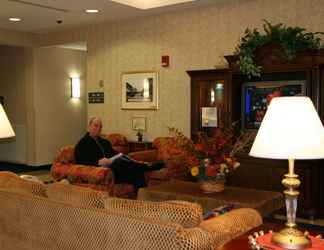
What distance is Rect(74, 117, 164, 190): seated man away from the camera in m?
5.11

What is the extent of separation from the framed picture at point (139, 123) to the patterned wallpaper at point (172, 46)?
0.08 meters

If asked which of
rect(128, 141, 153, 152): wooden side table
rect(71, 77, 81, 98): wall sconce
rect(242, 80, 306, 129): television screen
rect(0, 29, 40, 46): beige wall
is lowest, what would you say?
rect(128, 141, 153, 152): wooden side table

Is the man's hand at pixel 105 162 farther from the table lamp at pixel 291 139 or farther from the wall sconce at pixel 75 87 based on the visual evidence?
the wall sconce at pixel 75 87

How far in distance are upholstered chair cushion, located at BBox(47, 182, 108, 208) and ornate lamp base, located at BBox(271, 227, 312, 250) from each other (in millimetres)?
996

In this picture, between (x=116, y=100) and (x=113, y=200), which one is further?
(x=116, y=100)

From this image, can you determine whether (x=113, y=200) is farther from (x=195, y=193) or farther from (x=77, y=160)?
(x=77, y=160)

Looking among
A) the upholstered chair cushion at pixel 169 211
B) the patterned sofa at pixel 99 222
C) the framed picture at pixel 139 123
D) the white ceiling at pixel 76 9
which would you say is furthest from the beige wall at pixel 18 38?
the upholstered chair cushion at pixel 169 211

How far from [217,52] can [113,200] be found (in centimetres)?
414

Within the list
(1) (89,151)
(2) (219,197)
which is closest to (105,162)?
(1) (89,151)

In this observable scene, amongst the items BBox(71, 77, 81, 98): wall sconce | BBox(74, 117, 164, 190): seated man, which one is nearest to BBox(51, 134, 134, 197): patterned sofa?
BBox(74, 117, 164, 190): seated man

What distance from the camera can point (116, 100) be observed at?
23.8ft

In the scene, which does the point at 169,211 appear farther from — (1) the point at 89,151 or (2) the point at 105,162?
(1) the point at 89,151

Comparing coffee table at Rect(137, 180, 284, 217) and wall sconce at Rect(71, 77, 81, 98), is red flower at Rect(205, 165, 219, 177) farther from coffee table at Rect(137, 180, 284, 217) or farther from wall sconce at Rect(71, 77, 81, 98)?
wall sconce at Rect(71, 77, 81, 98)

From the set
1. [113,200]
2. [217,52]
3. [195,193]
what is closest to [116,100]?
[217,52]
